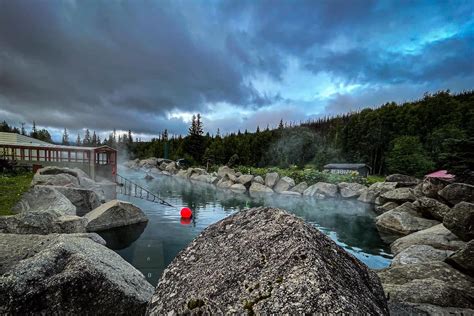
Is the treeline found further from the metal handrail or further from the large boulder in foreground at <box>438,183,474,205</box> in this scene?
the metal handrail

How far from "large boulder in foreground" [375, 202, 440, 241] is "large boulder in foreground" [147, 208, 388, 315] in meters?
→ 17.4

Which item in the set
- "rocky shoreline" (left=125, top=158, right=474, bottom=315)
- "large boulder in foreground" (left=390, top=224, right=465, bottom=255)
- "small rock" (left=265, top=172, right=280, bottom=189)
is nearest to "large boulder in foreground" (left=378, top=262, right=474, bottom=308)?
"rocky shoreline" (left=125, top=158, right=474, bottom=315)

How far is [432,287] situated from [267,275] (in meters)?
5.74

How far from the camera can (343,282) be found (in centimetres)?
241

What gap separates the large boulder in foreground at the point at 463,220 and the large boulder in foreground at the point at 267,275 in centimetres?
901

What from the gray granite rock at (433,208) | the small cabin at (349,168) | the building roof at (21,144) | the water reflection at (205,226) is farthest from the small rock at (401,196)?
the building roof at (21,144)

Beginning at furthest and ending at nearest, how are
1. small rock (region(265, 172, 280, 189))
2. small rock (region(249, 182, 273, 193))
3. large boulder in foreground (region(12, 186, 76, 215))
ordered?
1. small rock (region(265, 172, 280, 189))
2. small rock (region(249, 182, 273, 193))
3. large boulder in foreground (region(12, 186, 76, 215))

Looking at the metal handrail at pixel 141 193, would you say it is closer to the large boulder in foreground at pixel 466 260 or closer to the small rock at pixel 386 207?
the small rock at pixel 386 207

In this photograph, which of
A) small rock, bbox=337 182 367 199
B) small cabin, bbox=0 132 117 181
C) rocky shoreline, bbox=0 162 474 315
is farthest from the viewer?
small cabin, bbox=0 132 117 181

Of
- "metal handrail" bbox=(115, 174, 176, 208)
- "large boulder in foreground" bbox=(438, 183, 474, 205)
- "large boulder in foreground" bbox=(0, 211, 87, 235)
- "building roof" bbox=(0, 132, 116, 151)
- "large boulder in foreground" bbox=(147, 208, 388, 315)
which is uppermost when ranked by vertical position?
"building roof" bbox=(0, 132, 116, 151)

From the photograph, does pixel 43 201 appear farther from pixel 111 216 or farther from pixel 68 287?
pixel 68 287

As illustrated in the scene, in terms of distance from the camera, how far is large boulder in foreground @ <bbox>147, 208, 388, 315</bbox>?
7.20 feet

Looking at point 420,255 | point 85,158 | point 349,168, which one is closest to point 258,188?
point 85,158

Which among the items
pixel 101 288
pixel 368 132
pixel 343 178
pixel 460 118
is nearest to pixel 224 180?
pixel 343 178
